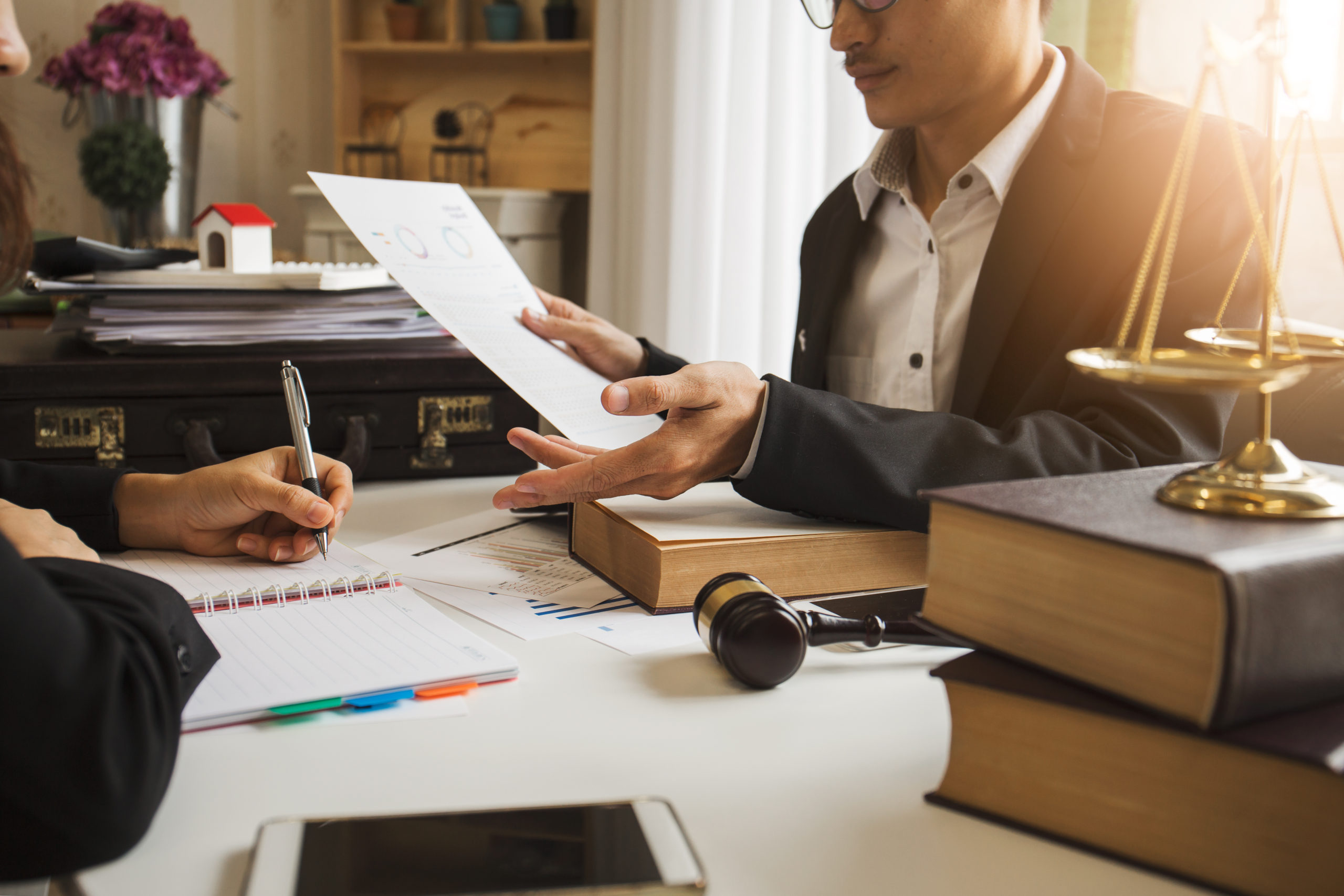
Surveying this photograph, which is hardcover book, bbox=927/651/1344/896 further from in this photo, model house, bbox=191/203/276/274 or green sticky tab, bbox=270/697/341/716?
model house, bbox=191/203/276/274

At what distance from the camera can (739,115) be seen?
7.52 ft

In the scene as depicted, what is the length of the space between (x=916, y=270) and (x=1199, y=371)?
0.97 metres

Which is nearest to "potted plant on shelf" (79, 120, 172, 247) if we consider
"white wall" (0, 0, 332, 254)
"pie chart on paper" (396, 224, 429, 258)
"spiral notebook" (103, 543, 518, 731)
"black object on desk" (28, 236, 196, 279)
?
"white wall" (0, 0, 332, 254)

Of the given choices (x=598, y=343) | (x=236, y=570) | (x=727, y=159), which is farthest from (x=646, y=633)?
(x=727, y=159)

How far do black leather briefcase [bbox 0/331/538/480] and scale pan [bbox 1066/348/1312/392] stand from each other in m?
0.95

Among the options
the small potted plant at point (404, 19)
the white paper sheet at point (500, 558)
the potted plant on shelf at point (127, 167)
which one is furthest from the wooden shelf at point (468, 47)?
the white paper sheet at point (500, 558)

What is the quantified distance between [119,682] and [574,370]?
0.65 m

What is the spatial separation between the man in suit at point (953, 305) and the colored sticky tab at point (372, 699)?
0.28 m

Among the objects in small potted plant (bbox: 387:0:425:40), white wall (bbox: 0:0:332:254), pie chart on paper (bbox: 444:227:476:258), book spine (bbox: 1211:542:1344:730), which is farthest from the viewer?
white wall (bbox: 0:0:332:254)

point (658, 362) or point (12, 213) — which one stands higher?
point (12, 213)

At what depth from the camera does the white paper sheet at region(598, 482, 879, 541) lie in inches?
31.7

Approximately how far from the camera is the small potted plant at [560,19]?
2.80 metres

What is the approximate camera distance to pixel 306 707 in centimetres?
59

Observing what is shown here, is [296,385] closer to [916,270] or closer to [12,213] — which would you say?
[12,213]
